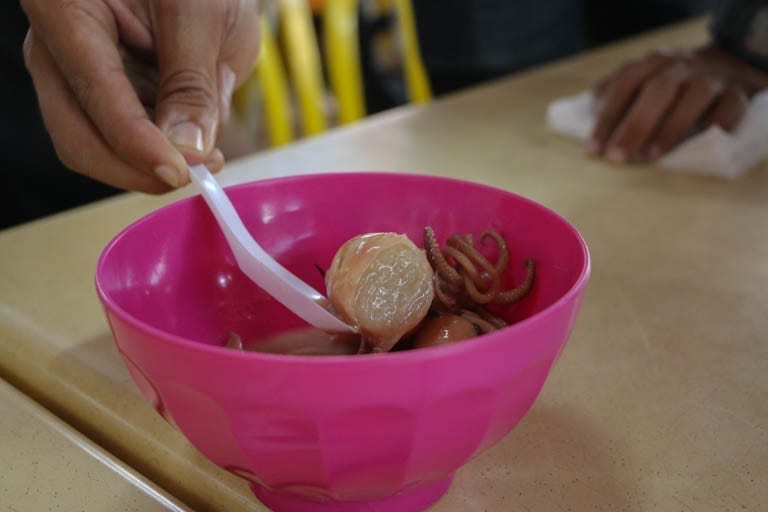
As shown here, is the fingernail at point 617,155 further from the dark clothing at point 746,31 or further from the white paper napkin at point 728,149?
the dark clothing at point 746,31

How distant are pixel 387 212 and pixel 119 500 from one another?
0.24 m

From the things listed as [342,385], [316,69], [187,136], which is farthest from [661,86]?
[316,69]

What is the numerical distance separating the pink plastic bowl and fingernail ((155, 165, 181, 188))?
0.06 metres

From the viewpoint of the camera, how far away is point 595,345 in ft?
1.72

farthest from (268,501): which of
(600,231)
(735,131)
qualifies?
(735,131)

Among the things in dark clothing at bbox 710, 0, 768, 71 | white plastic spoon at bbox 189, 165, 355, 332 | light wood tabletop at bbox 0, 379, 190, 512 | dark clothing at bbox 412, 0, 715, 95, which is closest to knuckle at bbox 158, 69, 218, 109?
white plastic spoon at bbox 189, 165, 355, 332

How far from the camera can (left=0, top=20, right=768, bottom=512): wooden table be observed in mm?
400

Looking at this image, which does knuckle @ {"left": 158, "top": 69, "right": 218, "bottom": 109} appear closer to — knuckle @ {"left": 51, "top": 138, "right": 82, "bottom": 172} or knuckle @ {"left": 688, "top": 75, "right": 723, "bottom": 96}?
knuckle @ {"left": 51, "top": 138, "right": 82, "bottom": 172}

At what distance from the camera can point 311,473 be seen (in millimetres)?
318

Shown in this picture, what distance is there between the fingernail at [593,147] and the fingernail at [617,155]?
0.02 m

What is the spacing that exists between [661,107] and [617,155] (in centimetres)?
8

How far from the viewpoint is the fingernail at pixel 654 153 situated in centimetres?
87

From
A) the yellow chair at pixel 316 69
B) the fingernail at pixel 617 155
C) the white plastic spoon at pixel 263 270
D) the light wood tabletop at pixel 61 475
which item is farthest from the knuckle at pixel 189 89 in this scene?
the yellow chair at pixel 316 69

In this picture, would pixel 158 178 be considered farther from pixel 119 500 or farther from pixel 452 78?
pixel 452 78
